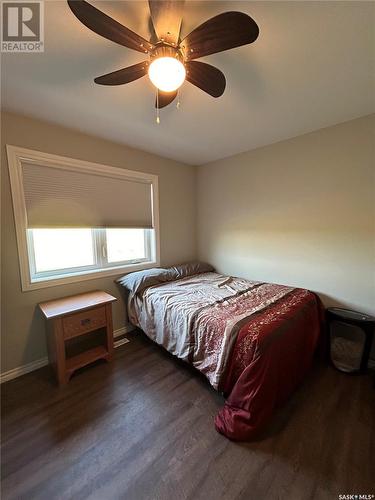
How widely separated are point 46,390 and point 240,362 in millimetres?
1674

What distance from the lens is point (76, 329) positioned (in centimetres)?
190

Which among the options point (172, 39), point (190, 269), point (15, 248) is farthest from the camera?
point (190, 269)

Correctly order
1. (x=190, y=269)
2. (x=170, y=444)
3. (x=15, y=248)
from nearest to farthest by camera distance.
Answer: (x=170, y=444) < (x=15, y=248) < (x=190, y=269)

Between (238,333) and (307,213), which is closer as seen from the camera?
(238,333)

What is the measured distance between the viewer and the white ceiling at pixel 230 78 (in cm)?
104

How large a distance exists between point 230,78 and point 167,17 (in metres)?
0.67

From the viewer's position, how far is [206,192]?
3381 millimetres

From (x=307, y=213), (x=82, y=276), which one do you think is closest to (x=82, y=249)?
(x=82, y=276)

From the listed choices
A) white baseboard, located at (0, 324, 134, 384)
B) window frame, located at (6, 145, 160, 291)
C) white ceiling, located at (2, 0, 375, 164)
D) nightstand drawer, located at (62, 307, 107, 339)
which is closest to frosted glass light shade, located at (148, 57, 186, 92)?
white ceiling, located at (2, 0, 375, 164)

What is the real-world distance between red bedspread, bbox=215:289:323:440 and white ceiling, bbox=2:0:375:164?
176 cm

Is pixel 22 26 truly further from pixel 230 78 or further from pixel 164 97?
pixel 230 78

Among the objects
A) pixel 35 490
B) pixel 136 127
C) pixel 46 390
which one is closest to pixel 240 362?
pixel 35 490

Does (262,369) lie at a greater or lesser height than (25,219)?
lesser

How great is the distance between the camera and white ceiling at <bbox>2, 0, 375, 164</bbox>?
104 centimetres
